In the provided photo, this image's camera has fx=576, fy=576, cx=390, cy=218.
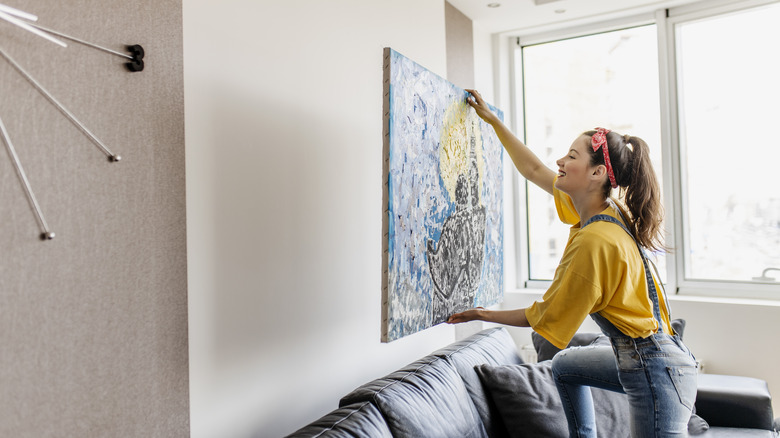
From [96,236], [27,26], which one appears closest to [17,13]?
[27,26]

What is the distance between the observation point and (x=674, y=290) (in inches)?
138

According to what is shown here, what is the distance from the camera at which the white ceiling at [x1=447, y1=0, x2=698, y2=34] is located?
10.9ft

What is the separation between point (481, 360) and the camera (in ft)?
8.00

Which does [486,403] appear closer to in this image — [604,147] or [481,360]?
[481,360]

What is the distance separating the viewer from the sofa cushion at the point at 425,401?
5.82 feet

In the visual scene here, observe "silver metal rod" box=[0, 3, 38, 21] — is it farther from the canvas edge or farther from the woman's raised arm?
the woman's raised arm

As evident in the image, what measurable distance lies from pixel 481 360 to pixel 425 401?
583 mm

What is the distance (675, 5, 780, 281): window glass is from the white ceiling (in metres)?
0.34

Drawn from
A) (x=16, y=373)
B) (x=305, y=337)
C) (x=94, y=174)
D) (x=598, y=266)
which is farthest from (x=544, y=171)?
(x=16, y=373)

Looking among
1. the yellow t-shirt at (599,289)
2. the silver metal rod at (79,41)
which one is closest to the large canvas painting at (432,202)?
the yellow t-shirt at (599,289)

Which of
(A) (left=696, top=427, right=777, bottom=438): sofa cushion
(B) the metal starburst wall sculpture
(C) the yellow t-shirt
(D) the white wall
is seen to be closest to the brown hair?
(C) the yellow t-shirt

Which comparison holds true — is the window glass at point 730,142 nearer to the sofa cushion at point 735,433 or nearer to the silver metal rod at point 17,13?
the sofa cushion at point 735,433

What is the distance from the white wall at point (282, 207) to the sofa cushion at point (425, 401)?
276mm

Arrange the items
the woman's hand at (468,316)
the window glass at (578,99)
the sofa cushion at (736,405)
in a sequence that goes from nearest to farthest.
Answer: the woman's hand at (468,316)
the sofa cushion at (736,405)
the window glass at (578,99)
